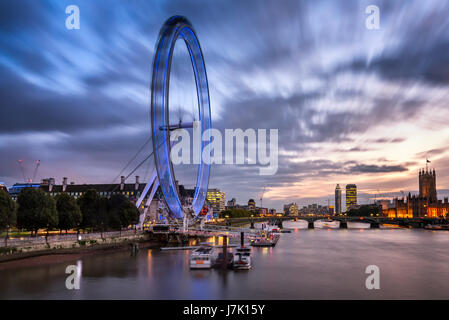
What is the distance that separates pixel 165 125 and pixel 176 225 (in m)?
25.7

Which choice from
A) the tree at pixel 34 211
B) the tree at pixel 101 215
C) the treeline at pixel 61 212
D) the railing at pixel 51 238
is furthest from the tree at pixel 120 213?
the tree at pixel 34 211

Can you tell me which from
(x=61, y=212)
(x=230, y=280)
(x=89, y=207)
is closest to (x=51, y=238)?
(x=61, y=212)

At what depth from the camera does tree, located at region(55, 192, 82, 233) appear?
54.0 m

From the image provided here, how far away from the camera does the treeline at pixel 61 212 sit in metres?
42.5

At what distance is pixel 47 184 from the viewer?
139500 millimetres

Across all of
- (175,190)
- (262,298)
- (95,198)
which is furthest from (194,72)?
(262,298)

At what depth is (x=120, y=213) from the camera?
217 feet

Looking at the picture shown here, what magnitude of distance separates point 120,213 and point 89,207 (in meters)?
5.94

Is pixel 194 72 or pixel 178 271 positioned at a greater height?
pixel 194 72

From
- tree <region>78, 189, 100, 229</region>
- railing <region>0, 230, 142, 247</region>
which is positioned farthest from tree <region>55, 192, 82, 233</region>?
tree <region>78, 189, 100, 229</region>

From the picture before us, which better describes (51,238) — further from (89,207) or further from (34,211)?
(89,207)

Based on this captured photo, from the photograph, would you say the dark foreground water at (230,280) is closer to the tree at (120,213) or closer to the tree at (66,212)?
the tree at (66,212)

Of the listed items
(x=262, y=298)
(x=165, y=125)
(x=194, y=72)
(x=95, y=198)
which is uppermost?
(x=194, y=72)
